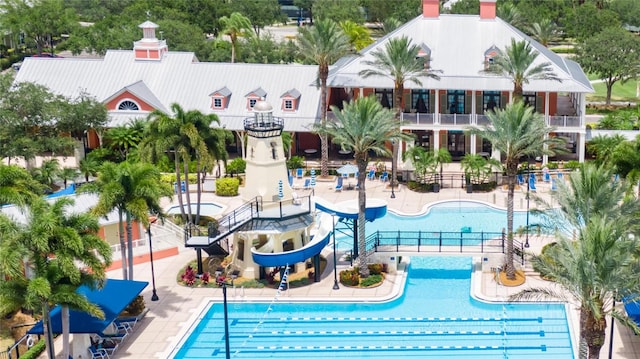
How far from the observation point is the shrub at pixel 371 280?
43.2m

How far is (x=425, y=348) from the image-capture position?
3716cm

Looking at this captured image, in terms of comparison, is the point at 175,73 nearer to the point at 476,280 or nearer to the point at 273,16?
the point at 476,280

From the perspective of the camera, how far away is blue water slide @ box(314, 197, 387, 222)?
4531 cm

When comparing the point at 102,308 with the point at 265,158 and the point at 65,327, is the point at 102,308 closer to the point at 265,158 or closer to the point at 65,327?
the point at 65,327

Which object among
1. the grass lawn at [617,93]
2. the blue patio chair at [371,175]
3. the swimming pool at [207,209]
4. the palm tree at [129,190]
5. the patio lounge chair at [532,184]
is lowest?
the swimming pool at [207,209]

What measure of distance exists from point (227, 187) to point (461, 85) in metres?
17.5

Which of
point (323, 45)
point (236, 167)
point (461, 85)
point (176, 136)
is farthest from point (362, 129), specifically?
point (461, 85)

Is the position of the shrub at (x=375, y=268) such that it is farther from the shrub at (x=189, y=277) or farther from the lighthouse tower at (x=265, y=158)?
the shrub at (x=189, y=277)

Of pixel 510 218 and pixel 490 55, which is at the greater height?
pixel 490 55

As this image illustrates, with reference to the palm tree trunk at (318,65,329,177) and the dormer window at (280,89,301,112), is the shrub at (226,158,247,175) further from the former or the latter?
the dormer window at (280,89,301,112)

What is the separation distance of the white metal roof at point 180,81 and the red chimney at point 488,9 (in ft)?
42.2

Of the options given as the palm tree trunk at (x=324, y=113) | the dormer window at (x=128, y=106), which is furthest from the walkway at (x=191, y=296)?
the dormer window at (x=128, y=106)

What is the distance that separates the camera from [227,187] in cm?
5850

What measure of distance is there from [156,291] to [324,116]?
20.8m
